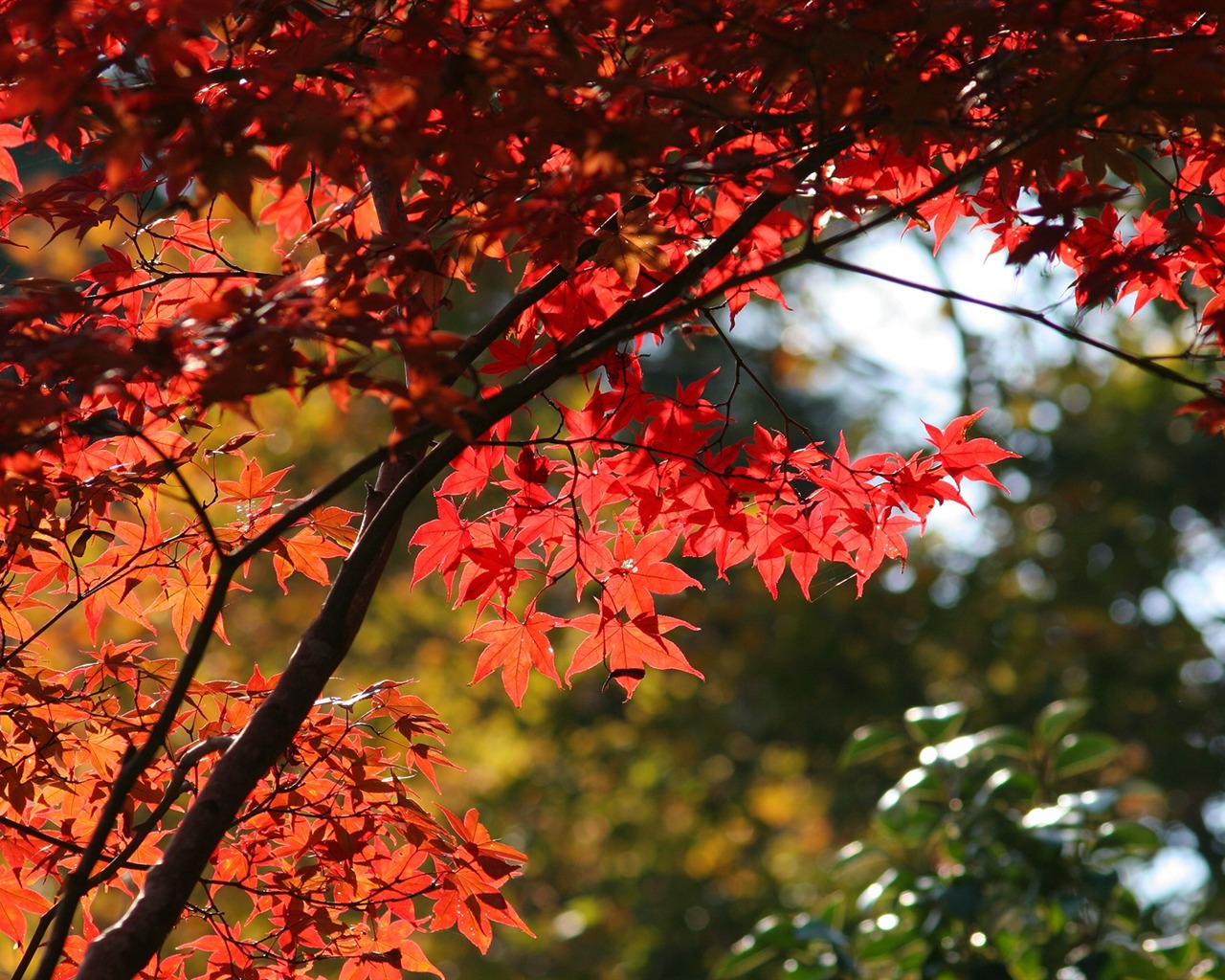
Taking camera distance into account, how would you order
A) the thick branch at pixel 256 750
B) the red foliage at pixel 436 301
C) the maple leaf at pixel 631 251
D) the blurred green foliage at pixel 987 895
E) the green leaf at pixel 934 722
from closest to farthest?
the red foliage at pixel 436 301 < the thick branch at pixel 256 750 < the maple leaf at pixel 631 251 < the blurred green foliage at pixel 987 895 < the green leaf at pixel 934 722

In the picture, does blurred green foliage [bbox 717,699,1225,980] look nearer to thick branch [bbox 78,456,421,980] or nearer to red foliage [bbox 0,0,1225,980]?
red foliage [bbox 0,0,1225,980]

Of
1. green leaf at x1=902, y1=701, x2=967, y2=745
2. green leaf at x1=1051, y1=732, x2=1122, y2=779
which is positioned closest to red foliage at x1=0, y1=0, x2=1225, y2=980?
green leaf at x1=902, y1=701, x2=967, y2=745

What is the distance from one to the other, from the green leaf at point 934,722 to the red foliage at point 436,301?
6.82 ft

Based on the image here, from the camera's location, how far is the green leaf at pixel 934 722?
3.65 meters

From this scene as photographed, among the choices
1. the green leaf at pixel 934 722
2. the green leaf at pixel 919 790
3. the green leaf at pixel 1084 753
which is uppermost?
the green leaf at pixel 934 722

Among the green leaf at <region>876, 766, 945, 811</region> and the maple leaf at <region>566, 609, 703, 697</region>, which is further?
the green leaf at <region>876, 766, 945, 811</region>

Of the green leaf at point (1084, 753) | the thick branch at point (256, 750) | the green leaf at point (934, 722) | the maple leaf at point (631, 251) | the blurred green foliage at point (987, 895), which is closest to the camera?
the thick branch at point (256, 750)

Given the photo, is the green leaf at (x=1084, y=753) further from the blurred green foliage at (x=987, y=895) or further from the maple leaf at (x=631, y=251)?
the maple leaf at (x=631, y=251)

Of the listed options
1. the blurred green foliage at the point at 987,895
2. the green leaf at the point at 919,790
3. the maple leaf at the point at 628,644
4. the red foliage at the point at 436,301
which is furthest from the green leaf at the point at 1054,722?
the maple leaf at the point at 628,644

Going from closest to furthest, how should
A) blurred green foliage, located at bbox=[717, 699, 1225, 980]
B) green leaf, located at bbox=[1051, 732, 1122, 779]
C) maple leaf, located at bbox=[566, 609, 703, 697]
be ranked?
maple leaf, located at bbox=[566, 609, 703, 697]
blurred green foliage, located at bbox=[717, 699, 1225, 980]
green leaf, located at bbox=[1051, 732, 1122, 779]

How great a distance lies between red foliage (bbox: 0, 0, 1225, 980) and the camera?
Result: 109 centimetres

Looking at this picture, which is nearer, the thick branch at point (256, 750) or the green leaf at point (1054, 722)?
the thick branch at point (256, 750)

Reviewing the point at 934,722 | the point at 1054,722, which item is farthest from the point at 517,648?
the point at 1054,722

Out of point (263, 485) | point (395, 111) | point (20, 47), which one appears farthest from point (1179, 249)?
point (20, 47)
